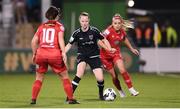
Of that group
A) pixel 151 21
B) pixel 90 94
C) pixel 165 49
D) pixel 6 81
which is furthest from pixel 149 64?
pixel 90 94

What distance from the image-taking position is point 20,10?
105ft

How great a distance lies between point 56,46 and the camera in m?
15.0

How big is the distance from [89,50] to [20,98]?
225 centimetres

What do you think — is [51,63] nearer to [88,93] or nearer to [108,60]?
[108,60]

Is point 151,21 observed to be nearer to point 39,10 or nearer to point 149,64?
point 149,64

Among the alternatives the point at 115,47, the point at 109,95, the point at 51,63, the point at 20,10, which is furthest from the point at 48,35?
the point at 20,10

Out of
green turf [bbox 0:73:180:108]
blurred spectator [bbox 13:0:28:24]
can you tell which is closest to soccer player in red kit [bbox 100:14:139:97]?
green turf [bbox 0:73:180:108]

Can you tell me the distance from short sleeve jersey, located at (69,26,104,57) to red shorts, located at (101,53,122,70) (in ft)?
3.74

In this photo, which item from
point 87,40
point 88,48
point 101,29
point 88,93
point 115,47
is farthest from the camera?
point 101,29

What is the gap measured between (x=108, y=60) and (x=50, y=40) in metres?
3.02

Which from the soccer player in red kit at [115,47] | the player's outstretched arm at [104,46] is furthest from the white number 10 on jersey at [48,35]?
the soccer player in red kit at [115,47]

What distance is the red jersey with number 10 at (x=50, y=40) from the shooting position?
14969 millimetres

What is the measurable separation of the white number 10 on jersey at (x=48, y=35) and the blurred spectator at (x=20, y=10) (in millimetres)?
17269

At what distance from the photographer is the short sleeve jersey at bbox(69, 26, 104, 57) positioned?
16281 mm
